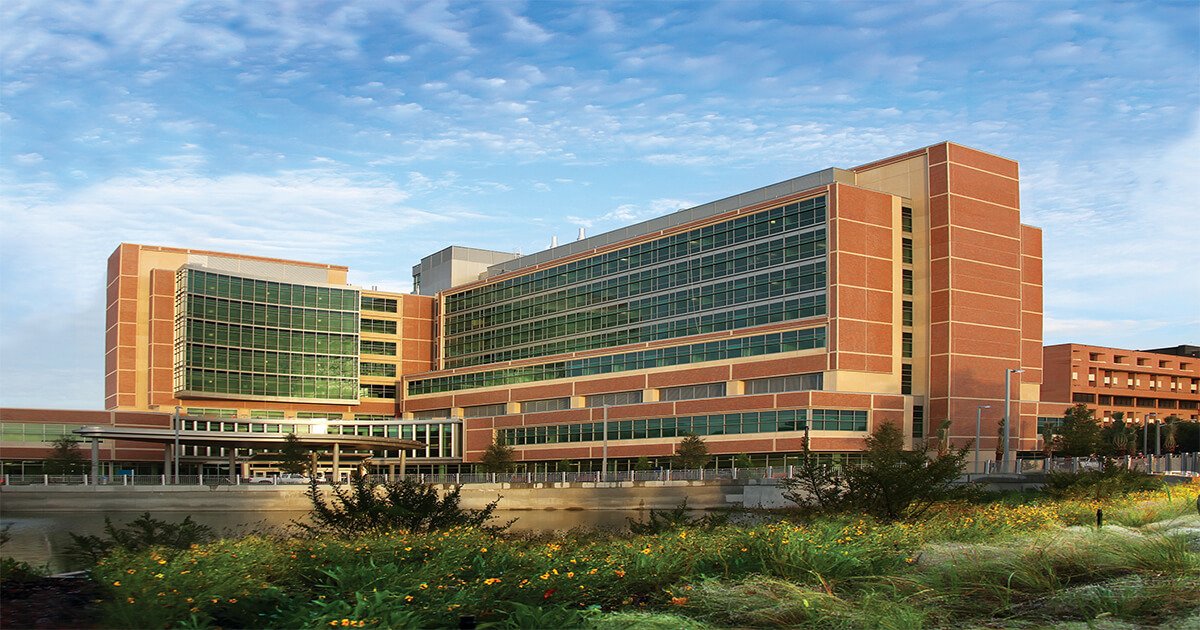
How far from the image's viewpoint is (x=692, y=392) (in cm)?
9012

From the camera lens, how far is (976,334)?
87.4 meters

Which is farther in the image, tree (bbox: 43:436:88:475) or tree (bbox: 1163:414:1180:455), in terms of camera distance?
tree (bbox: 1163:414:1180:455)

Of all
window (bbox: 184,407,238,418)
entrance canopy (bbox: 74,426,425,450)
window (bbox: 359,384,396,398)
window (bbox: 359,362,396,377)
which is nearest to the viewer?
entrance canopy (bbox: 74,426,425,450)

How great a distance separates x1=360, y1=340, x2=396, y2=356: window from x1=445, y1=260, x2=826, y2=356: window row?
6.40m

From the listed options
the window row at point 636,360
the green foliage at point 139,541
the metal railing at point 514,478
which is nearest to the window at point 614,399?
the window row at point 636,360

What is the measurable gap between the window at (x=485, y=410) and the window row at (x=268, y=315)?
15920mm

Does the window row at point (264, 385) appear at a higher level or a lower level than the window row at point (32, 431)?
higher

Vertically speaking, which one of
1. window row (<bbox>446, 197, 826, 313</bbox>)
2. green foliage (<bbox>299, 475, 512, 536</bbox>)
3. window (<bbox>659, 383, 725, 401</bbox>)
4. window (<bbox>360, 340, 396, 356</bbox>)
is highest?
window row (<bbox>446, 197, 826, 313</bbox>)

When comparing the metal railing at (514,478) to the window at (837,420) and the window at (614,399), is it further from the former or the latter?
the window at (614,399)

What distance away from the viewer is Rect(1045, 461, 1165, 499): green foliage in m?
32.5

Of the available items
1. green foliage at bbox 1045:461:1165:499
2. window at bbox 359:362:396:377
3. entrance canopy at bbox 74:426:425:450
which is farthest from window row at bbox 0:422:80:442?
green foliage at bbox 1045:461:1165:499

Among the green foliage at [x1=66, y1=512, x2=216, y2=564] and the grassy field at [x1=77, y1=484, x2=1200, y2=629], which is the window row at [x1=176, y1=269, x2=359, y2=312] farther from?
the grassy field at [x1=77, y1=484, x2=1200, y2=629]

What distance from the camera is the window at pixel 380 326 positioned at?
4766 inches

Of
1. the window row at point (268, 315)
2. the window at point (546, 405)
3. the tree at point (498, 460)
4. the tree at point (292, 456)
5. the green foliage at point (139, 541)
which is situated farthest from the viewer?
the window row at point (268, 315)
